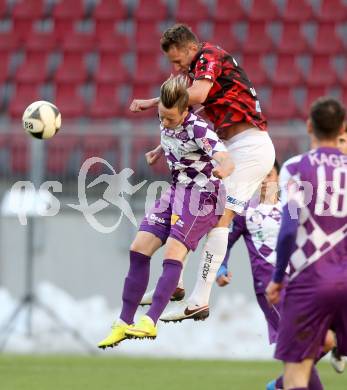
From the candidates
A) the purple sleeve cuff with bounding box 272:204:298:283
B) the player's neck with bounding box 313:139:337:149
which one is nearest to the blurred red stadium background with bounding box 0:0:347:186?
the player's neck with bounding box 313:139:337:149

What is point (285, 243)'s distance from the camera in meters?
5.57

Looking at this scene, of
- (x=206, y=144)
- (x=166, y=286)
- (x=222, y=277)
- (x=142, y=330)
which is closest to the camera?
(x=142, y=330)

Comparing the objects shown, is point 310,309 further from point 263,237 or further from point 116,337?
point 263,237

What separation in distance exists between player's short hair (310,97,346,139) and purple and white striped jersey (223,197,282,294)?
273cm

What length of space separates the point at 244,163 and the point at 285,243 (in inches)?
91.8

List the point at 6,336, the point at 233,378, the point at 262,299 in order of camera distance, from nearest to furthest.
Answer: the point at 262,299 → the point at 233,378 → the point at 6,336

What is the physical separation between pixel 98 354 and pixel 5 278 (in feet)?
4.63

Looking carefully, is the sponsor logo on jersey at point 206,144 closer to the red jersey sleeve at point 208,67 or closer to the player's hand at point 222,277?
the red jersey sleeve at point 208,67

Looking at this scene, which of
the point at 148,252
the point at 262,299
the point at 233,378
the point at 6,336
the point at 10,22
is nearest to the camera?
the point at 148,252

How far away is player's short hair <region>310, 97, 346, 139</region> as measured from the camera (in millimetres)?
5633

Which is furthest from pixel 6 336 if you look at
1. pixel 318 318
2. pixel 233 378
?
pixel 318 318

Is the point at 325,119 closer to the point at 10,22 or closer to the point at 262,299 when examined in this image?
the point at 262,299

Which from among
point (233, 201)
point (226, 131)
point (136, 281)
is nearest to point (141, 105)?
point (226, 131)

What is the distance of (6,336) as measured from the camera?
12.3 metres
